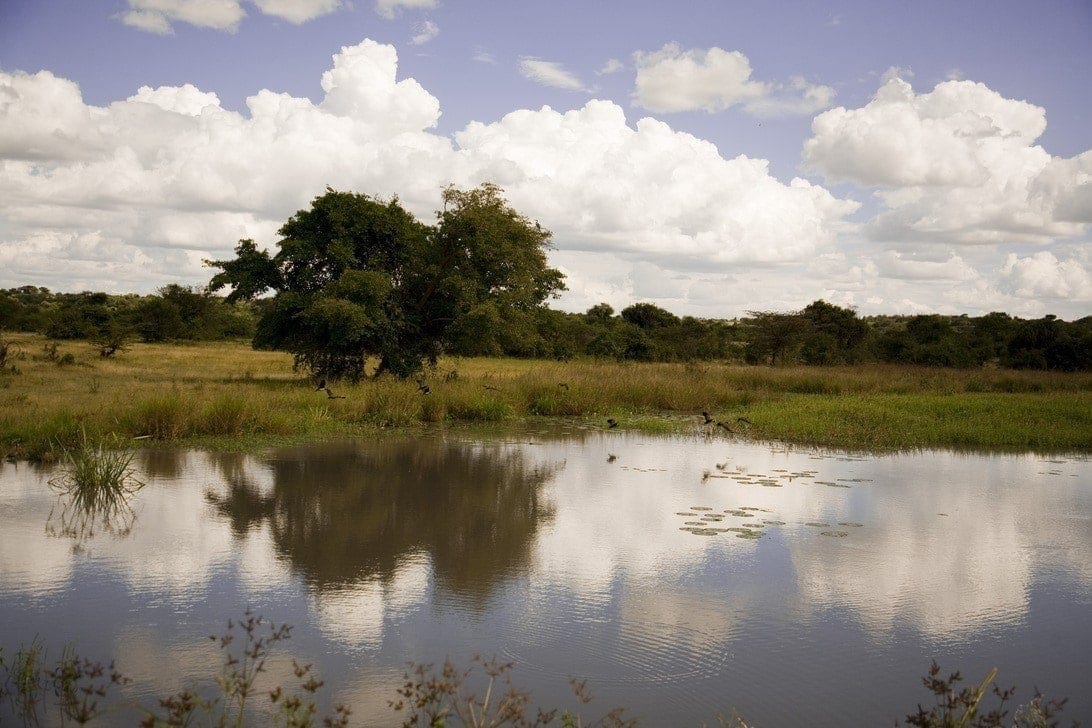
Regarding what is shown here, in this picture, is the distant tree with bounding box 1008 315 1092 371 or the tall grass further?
the distant tree with bounding box 1008 315 1092 371

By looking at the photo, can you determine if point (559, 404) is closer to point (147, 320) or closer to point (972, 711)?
point (972, 711)

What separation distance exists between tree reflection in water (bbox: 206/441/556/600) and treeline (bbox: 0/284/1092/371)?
12.0 meters

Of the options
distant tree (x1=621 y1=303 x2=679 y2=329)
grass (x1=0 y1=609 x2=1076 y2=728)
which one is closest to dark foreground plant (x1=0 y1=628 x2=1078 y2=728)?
grass (x1=0 y1=609 x2=1076 y2=728)

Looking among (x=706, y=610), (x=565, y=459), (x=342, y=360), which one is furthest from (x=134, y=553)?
(x=342, y=360)

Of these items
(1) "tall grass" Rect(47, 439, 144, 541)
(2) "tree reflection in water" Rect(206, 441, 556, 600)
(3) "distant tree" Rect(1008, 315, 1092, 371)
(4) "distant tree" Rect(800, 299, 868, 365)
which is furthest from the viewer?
(4) "distant tree" Rect(800, 299, 868, 365)

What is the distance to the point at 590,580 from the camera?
6.88 metres

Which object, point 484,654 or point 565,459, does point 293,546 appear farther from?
point 565,459

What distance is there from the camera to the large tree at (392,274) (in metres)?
19.6

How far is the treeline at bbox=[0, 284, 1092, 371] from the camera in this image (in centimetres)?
3516

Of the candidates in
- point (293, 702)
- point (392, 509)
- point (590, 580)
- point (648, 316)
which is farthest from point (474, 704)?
point (648, 316)

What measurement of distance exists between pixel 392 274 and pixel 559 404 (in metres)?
5.50

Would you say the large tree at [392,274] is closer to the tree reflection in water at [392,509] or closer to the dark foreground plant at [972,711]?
the tree reflection in water at [392,509]

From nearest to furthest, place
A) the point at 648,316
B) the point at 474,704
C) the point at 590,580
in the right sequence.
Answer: the point at 474,704 → the point at 590,580 → the point at 648,316

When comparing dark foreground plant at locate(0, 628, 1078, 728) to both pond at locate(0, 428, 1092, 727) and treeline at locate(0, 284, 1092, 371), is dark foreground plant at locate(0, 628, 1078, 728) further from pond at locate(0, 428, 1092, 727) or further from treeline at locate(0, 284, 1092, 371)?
treeline at locate(0, 284, 1092, 371)
